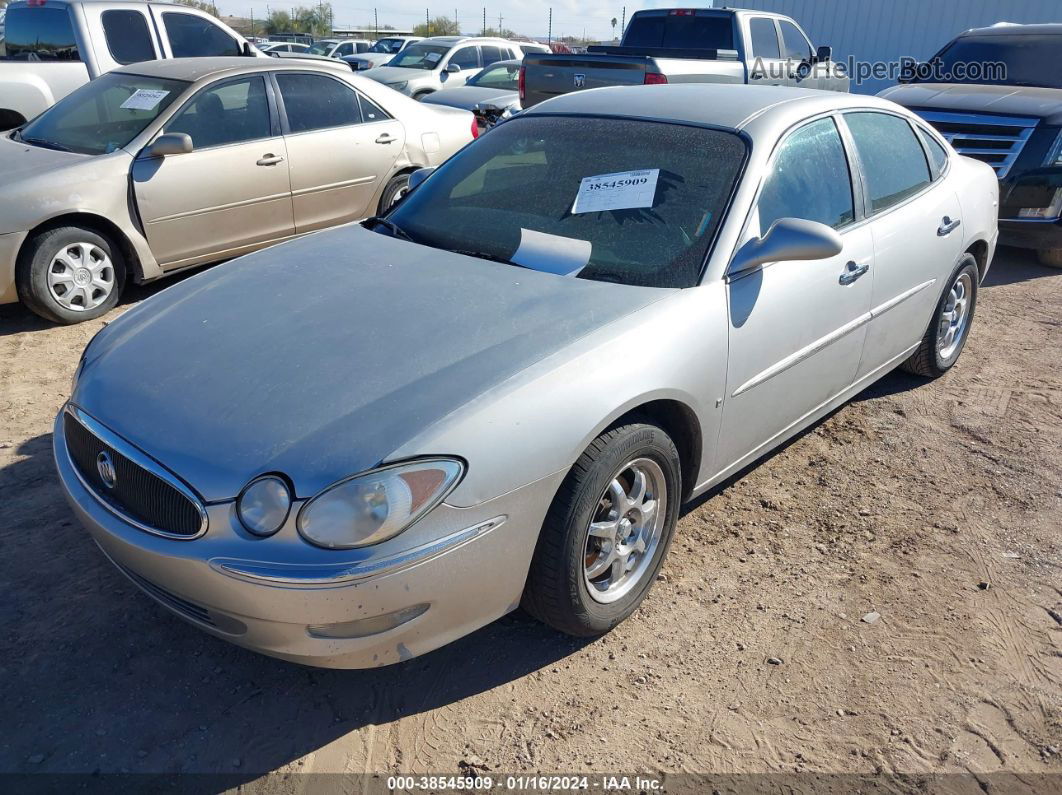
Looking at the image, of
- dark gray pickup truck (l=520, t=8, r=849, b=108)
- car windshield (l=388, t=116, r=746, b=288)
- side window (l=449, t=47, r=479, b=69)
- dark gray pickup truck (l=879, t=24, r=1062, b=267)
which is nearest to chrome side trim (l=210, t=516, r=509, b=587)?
car windshield (l=388, t=116, r=746, b=288)

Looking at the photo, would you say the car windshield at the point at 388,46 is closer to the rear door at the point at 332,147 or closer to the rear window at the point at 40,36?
the rear window at the point at 40,36

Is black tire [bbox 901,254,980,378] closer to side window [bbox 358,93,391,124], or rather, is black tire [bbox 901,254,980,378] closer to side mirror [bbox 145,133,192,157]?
side window [bbox 358,93,391,124]

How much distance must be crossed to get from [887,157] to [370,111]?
420 cm

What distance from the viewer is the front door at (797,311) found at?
3139mm

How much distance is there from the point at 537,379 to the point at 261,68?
4.81 metres

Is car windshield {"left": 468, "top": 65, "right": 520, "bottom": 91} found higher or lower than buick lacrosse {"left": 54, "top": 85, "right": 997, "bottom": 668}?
lower

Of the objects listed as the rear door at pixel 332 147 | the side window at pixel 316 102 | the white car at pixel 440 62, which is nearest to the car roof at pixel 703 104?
the rear door at pixel 332 147

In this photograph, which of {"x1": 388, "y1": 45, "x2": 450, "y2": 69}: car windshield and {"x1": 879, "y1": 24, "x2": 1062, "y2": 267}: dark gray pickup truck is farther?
{"x1": 388, "y1": 45, "x2": 450, "y2": 69}: car windshield

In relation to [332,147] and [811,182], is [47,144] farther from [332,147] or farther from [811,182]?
[811,182]

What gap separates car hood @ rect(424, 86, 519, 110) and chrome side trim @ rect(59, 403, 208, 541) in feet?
32.6

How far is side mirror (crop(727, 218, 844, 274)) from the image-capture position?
118 inches

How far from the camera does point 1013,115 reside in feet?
24.4

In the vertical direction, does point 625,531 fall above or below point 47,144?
below

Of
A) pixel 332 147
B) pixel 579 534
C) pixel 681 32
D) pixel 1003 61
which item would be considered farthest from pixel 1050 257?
pixel 579 534
